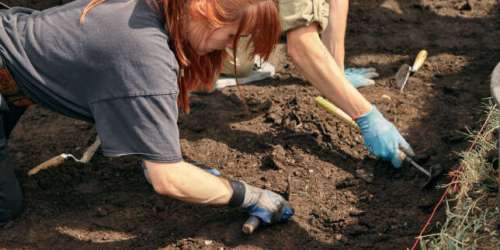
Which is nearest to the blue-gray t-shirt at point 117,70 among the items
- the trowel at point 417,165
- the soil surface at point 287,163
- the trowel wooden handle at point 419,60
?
the soil surface at point 287,163

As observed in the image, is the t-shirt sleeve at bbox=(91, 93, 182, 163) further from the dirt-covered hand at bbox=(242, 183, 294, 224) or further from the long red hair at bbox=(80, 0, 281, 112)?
the dirt-covered hand at bbox=(242, 183, 294, 224)

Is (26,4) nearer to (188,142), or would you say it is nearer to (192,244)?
(188,142)

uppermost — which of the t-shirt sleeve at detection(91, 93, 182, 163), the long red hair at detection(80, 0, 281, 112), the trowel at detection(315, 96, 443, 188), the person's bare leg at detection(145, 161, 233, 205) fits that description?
the long red hair at detection(80, 0, 281, 112)

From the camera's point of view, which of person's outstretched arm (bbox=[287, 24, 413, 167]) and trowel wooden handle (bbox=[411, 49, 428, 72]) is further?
trowel wooden handle (bbox=[411, 49, 428, 72])

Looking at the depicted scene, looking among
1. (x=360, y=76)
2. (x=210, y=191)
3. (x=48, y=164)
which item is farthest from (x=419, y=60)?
(x=48, y=164)

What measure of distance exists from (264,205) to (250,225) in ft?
0.33

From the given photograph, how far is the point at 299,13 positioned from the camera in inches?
115

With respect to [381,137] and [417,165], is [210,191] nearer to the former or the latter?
[381,137]

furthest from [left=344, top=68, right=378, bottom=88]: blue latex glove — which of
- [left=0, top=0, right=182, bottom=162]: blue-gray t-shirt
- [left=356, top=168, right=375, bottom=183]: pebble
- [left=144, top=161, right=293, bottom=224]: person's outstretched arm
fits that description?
[left=0, top=0, right=182, bottom=162]: blue-gray t-shirt

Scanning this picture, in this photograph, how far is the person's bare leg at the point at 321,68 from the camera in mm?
Answer: 2986

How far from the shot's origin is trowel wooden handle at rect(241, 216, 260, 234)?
110 inches

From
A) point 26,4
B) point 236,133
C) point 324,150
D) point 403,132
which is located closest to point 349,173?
point 324,150

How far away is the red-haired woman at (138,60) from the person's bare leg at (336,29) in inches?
46.0

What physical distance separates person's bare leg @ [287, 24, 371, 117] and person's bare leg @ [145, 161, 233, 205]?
701 millimetres
